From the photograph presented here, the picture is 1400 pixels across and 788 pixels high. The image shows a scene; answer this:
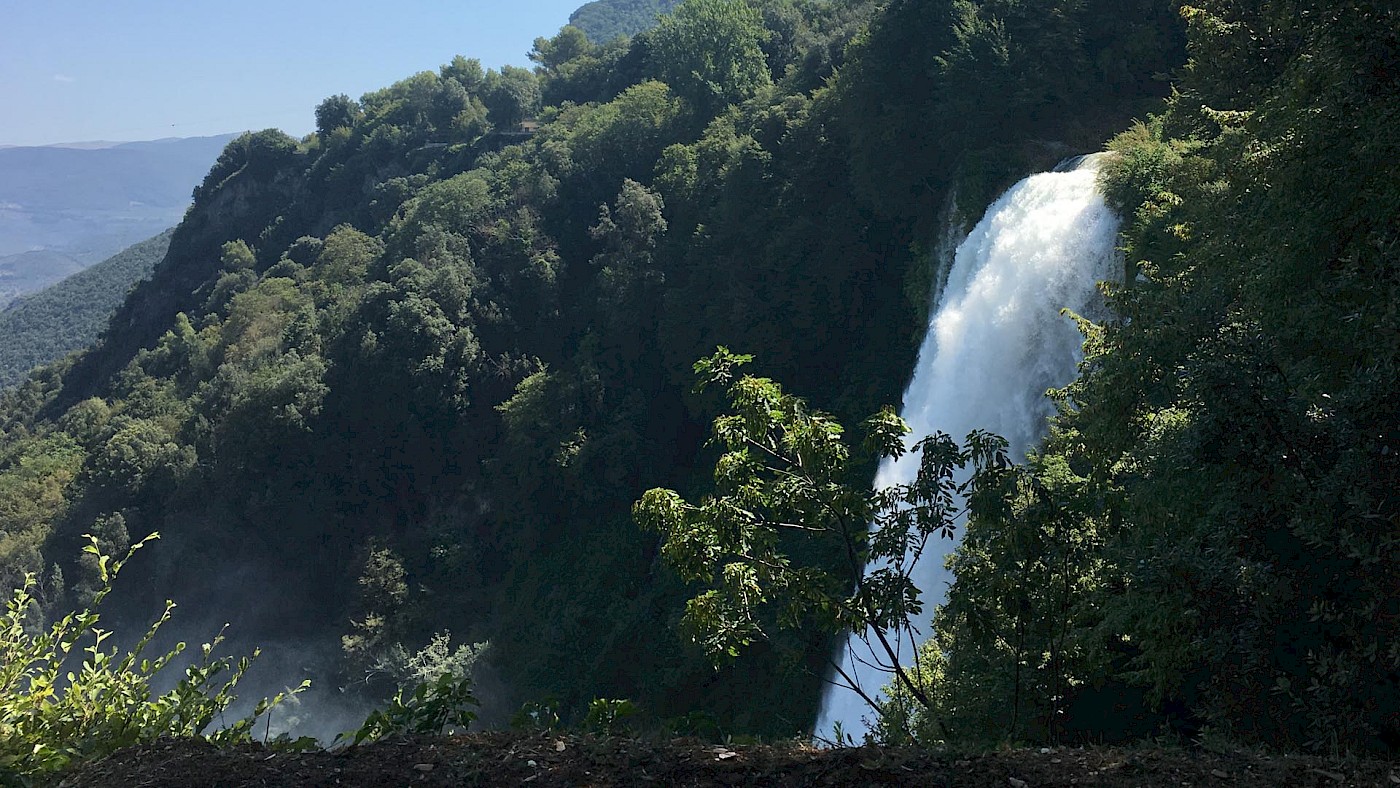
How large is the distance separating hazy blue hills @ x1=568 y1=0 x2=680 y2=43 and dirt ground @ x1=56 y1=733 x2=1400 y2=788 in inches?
5677

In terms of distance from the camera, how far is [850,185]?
3231 centimetres

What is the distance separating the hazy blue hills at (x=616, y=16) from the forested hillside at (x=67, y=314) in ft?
239

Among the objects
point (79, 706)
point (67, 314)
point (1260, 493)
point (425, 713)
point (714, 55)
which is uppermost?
point (714, 55)

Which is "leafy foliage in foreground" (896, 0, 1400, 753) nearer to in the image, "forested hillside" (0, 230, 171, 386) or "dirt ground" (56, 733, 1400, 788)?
"dirt ground" (56, 733, 1400, 788)

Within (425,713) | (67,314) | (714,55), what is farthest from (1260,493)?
(67,314)

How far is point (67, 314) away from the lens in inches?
5123

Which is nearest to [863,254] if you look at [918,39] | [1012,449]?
[918,39]

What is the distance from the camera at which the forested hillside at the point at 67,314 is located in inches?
4769

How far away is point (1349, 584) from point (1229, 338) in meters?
1.97

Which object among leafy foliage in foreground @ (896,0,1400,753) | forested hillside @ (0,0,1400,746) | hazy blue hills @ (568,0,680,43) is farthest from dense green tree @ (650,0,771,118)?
hazy blue hills @ (568,0,680,43)

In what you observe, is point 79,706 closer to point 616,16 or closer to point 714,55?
point 714,55

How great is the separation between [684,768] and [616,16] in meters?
159

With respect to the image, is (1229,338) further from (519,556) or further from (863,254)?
(519,556)

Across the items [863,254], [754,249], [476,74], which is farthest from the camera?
[476,74]
